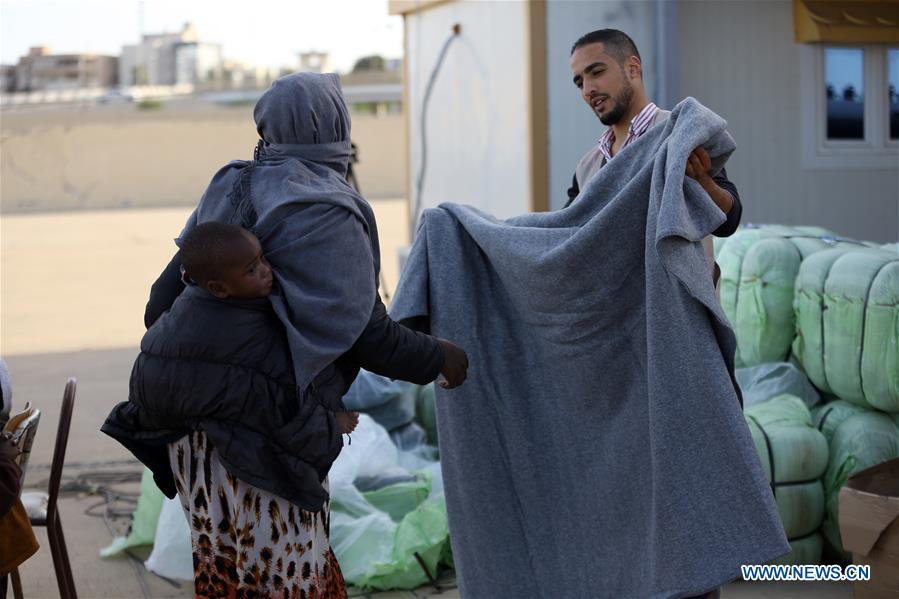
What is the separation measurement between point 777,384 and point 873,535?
1.19 m

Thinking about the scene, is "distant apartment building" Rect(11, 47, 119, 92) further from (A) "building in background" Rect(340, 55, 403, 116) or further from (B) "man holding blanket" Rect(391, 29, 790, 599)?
(B) "man holding blanket" Rect(391, 29, 790, 599)

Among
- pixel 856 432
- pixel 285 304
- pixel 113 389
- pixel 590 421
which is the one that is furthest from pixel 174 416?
pixel 113 389

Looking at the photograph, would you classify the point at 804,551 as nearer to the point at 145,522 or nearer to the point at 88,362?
the point at 145,522

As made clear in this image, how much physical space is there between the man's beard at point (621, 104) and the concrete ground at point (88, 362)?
72.6 inches

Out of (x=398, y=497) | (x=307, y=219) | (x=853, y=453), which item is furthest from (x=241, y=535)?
(x=853, y=453)

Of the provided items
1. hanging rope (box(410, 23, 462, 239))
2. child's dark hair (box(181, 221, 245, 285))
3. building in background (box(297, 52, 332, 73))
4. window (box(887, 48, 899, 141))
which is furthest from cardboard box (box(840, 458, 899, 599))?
building in background (box(297, 52, 332, 73))

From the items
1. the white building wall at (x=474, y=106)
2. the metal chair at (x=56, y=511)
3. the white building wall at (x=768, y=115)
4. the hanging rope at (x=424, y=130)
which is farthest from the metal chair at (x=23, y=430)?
the hanging rope at (x=424, y=130)

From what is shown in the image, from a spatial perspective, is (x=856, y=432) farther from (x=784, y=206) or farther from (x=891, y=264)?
(x=784, y=206)

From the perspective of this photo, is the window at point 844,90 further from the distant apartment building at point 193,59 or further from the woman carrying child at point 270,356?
the distant apartment building at point 193,59

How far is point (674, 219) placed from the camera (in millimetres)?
2828

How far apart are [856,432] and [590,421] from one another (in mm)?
1676

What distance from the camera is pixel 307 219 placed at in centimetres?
263

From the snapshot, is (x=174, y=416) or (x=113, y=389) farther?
(x=113, y=389)

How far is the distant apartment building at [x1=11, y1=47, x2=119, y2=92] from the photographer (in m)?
72.3
